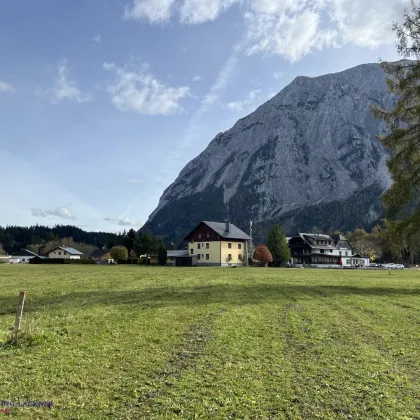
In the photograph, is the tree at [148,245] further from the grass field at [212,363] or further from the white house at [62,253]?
the grass field at [212,363]

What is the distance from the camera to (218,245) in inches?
3312

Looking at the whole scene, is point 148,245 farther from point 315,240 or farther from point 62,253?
point 315,240

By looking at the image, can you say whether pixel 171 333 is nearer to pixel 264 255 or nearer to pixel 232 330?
pixel 232 330

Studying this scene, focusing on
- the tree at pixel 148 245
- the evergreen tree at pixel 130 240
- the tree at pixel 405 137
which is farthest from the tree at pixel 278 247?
the tree at pixel 405 137

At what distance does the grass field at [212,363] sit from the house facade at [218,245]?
6941cm

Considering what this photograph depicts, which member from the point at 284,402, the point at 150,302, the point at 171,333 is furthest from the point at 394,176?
the point at 284,402

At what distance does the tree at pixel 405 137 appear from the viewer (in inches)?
955

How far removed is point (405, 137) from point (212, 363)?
23967mm

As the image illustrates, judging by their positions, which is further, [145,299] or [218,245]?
[218,245]

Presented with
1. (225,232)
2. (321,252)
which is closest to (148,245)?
(225,232)

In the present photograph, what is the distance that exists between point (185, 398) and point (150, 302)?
1103 cm

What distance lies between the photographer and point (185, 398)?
5.87 metres

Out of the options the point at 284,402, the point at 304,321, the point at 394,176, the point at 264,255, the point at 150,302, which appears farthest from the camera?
the point at 264,255

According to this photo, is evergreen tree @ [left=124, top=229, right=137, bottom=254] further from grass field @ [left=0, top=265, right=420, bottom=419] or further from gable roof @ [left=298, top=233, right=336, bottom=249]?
grass field @ [left=0, top=265, right=420, bottom=419]
